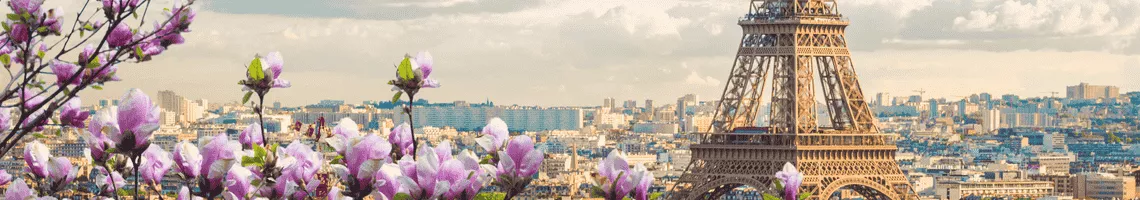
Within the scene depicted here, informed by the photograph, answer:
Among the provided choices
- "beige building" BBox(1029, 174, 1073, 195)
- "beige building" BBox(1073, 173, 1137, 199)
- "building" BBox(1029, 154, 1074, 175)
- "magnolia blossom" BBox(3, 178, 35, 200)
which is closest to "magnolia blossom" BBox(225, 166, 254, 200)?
"magnolia blossom" BBox(3, 178, 35, 200)

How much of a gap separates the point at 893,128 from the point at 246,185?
16483cm

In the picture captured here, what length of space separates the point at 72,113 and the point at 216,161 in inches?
38.8

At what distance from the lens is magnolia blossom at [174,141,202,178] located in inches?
215

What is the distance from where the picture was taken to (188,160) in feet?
17.9

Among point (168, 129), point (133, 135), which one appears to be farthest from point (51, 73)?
point (168, 129)

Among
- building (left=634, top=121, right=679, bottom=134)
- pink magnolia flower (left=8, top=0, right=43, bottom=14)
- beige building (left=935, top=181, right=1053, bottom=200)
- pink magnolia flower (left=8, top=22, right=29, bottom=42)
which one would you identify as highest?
pink magnolia flower (left=8, top=0, right=43, bottom=14)

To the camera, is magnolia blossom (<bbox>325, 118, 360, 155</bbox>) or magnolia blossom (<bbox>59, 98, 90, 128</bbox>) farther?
magnolia blossom (<bbox>59, 98, 90, 128</bbox>)

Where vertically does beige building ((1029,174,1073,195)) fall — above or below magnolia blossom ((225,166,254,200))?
below

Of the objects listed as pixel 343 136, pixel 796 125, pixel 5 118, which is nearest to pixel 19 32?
pixel 5 118

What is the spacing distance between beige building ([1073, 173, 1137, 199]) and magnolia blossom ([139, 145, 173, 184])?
102709 mm

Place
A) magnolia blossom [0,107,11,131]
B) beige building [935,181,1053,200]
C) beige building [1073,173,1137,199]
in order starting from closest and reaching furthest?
magnolia blossom [0,107,11,131], beige building [935,181,1053,200], beige building [1073,173,1137,199]

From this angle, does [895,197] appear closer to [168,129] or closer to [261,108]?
[261,108]

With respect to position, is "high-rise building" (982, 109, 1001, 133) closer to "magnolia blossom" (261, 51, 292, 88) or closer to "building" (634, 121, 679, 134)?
"building" (634, 121, 679, 134)

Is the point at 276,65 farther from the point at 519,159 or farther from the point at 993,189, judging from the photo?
the point at 993,189
